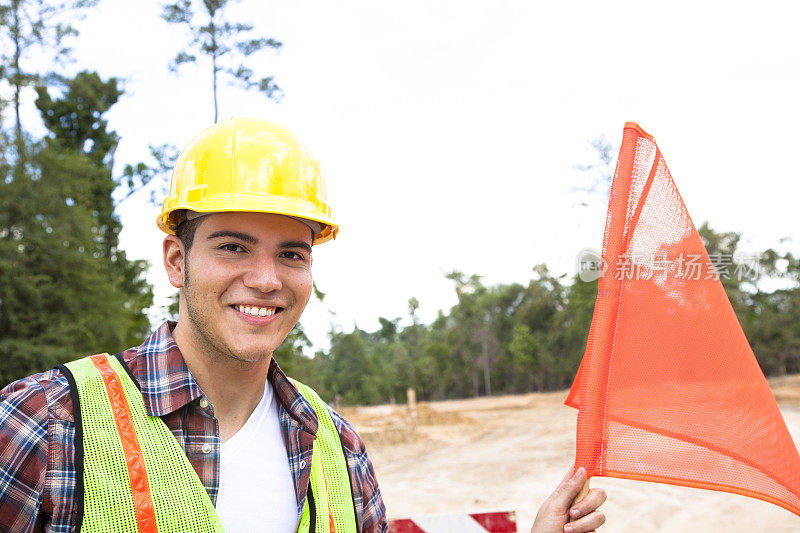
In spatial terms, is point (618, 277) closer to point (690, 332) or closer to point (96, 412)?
point (690, 332)

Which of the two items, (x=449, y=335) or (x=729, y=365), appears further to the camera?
(x=449, y=335)

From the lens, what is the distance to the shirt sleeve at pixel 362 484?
197cm

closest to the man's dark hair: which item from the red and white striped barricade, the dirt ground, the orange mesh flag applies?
the orange mesh flag

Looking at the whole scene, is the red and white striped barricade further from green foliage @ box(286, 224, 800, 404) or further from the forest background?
green foliage @ box(286, 224, 800, 404)

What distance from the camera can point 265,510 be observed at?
67.6 inches

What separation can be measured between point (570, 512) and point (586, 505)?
0.15 ft

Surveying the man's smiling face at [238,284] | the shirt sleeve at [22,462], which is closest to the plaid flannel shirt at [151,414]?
the shirt sleeve at [22,462]

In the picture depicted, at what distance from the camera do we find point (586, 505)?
1727 millimetres

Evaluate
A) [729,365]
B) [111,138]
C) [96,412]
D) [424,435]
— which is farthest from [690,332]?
[111,138]

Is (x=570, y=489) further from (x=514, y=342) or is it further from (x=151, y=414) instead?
(x=514, y=342)

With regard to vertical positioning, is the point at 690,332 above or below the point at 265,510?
above

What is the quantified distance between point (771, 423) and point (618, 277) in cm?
63

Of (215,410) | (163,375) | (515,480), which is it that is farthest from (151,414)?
(515,480)

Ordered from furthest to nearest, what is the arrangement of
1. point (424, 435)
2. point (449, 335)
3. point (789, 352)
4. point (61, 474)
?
point (449, 335)
point (789, 352)
point (424, 435)
point (61, 474)
